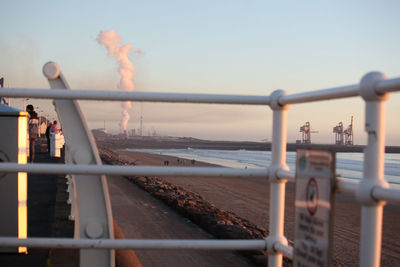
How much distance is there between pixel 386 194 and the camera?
129 centimetres

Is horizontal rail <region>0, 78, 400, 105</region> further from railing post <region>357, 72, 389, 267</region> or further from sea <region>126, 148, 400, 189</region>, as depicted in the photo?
sea <region>126, 148, 400, 189</region>

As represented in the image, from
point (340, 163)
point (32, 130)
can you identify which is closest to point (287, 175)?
point (32, 130)

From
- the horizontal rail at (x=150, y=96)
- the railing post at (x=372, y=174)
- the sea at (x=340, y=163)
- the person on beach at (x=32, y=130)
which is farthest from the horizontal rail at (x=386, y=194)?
the sea at (x=340, y=163)

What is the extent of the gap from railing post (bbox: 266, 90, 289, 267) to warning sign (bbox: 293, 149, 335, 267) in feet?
1.33

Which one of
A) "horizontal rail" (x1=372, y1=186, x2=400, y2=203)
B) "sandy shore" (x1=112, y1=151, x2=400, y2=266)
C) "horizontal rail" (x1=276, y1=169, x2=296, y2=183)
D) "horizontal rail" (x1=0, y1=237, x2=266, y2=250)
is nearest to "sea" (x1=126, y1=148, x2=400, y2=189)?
"sandy shore" (x1=112, y1=151, x2=400, y2=266)

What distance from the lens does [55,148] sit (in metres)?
13.0

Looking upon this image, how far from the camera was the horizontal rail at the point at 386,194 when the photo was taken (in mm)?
1241

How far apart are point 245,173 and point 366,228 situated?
0.75 metres

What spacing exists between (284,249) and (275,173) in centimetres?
37

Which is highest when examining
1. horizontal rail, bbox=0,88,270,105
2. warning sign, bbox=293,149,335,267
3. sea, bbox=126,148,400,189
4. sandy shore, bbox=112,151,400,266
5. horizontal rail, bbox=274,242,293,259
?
horizontal rail, bbox=0,88,270,105

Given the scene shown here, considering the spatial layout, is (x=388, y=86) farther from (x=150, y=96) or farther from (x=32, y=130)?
(x=32, y=130)

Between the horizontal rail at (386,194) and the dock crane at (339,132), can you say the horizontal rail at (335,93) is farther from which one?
the dock crane at (339,132)

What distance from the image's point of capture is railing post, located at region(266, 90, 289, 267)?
2.08m

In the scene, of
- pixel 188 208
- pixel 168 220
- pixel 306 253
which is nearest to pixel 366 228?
pixel 306 253
